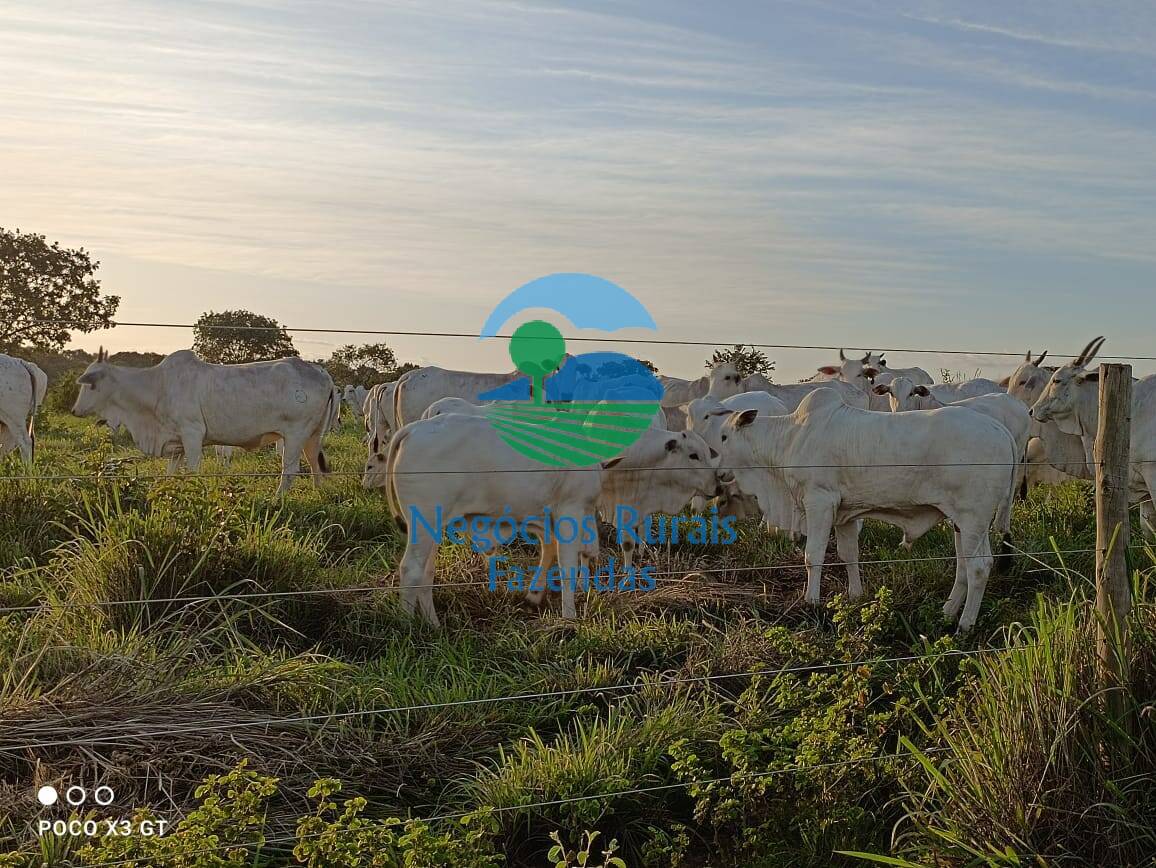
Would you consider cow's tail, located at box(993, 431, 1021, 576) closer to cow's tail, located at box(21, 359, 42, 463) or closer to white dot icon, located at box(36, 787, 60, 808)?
white dot icon, located at box(36, 787, 60, 808)

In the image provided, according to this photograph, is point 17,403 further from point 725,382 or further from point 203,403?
point 725,382

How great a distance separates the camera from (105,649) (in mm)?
5008

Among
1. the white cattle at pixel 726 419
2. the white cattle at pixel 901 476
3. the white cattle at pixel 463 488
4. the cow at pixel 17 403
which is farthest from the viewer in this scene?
the cow at pixel 17 403

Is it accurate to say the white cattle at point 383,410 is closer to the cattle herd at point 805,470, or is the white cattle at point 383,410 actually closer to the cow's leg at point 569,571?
the cattle herd at point 805,470

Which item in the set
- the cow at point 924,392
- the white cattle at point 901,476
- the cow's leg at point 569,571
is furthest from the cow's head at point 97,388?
the cow at point 924,392

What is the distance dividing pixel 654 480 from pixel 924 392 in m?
4.28

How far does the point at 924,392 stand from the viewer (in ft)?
36.4

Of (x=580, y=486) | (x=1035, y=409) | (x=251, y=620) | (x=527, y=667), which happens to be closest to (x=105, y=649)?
(x=251, y=620)

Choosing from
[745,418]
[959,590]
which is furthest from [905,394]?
[959,590]

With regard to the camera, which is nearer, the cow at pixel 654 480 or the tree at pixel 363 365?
the cow at pixel 654 480

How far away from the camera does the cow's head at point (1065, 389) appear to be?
9510mm

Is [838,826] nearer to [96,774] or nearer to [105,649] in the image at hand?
[96,774]

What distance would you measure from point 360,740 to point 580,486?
2.88 meters

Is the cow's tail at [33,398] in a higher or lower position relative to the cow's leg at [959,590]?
higher
